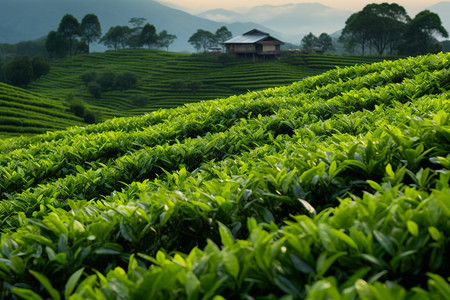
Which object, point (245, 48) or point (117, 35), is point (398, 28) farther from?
point (117, 35)

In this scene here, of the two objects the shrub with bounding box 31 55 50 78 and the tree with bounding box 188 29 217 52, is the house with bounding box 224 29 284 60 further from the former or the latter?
the tree with bounding box 188 29 217 52

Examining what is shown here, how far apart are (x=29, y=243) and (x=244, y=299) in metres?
1.66

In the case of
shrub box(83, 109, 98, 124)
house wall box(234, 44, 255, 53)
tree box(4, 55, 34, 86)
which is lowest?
shrub box(83, 109, 98, 124)

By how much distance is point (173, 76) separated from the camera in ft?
232

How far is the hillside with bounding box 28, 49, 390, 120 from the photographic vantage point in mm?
57219

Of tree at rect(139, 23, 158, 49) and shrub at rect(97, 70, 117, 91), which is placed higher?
tree at rect(139, 23, 158, 49)

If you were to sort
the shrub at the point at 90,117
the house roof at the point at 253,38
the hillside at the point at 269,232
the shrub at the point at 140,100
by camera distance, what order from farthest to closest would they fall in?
the house roof at the point at 253,38
the shrub at the point at 140,100
the shrub at the point at 90,117
the hillside at the point at 269,232

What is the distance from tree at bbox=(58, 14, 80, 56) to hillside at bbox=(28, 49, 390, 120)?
1622 cm

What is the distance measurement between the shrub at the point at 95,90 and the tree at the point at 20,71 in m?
17.2

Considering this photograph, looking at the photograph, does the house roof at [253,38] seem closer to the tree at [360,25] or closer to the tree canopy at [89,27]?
the tree at [360,25]

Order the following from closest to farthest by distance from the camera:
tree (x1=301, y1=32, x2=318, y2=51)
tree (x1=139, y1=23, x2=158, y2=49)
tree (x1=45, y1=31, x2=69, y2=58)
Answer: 1. tree (x1=45, y1=31, x2=69, y2=58)
2. tree (x1=301, y1=32, x2=318, y2=51)
3. tree (x1=139, y1=23, x2=158, y2=49)

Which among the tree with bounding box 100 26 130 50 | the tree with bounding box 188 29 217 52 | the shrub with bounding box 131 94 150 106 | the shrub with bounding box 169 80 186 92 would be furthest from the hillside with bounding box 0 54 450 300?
the tree with bounding box 188 29 217 52

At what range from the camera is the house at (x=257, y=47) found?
→ 7256 cm

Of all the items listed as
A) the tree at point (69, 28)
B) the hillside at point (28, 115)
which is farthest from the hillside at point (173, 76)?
the tree at point (69, 28)
